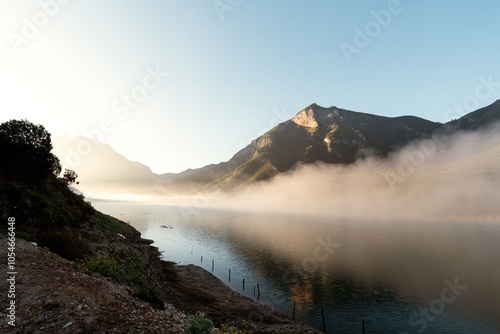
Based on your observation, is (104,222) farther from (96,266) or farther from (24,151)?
(96,266)

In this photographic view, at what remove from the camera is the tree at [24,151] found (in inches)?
1236

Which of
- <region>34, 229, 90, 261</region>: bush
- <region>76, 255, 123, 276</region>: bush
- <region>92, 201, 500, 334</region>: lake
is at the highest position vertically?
<region>34, 229, 90, 261</region>: bush

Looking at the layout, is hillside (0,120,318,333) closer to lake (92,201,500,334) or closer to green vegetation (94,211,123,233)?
green vegetation (94,211,123,233)

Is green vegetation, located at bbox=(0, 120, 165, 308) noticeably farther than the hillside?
Yes

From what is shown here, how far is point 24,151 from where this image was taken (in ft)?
111

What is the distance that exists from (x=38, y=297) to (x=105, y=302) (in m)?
3.17

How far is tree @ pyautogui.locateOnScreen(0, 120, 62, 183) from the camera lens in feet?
103

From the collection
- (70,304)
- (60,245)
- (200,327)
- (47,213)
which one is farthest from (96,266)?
(47,213)

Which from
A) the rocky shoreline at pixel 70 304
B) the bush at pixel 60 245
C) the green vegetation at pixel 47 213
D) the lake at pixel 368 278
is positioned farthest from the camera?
the lake at pixel 368 278

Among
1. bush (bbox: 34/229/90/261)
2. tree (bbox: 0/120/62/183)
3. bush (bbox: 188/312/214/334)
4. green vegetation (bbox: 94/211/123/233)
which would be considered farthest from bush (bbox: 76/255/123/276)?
green vegetation (bbox: 94/211/123/233)

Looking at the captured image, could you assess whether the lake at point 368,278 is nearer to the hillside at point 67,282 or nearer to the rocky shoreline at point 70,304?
the hillside at point 67,282

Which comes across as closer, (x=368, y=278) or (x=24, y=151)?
(x=24, y=151)

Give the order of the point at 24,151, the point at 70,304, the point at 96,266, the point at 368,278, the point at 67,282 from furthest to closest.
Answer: the point at 368,278, the point at 24,151, the point at 96,266, the point at 67,282, the point at 70,304

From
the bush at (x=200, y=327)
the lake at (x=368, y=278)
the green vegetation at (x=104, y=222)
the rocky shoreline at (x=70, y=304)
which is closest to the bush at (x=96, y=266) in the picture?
the rocky shoreline at (x=70, y=304)
